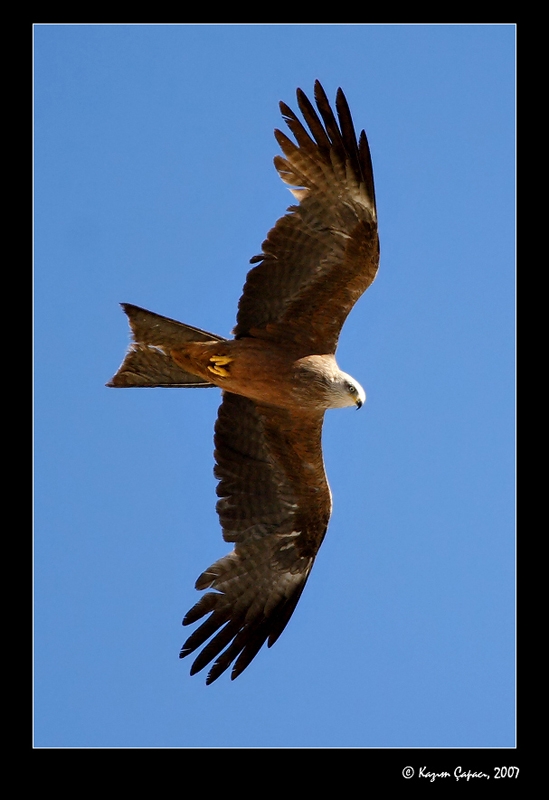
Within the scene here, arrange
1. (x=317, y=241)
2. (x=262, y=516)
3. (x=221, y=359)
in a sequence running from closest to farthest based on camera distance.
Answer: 1. (x=317, y=241)
2. (x=221, y=359)
3. (x=262, y=516)

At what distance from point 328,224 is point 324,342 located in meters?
1.00

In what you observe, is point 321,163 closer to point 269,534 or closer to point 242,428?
point 242,428

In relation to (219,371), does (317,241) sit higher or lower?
higher

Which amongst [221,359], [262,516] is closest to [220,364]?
[221,359]

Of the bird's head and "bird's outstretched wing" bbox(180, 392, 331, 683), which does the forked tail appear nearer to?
"bird's outstretched wing" bbox(180, 392, 331, 683)

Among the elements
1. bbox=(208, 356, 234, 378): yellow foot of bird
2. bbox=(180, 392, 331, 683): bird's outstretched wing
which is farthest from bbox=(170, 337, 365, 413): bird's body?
bbox=(180, 392, 331, 683): bird's outstretched wing

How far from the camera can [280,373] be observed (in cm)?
868

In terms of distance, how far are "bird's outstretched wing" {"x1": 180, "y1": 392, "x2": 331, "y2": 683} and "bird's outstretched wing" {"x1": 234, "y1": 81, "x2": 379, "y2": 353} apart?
0.87m

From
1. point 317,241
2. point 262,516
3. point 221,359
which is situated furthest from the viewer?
point 262,516

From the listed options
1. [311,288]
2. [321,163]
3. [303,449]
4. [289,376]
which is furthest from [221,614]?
[321,163]

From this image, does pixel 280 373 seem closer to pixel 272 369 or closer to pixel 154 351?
pixel 272 369

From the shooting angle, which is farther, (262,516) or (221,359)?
(262,516)

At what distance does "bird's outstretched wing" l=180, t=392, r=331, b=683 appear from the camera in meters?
9.17

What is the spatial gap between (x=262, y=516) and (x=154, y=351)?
192 cm
